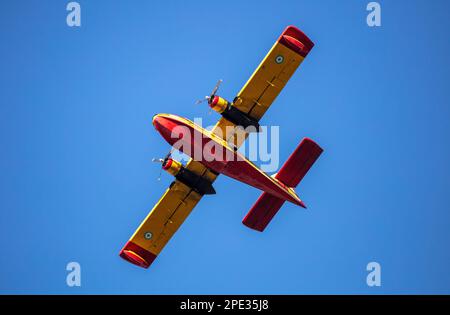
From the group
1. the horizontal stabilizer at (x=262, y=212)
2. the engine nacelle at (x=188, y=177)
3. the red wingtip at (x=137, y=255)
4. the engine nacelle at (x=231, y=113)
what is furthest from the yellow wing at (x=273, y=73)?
the red wingtip at (x=137, y=255)

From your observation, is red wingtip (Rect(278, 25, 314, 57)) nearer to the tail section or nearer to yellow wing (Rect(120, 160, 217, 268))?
the tail section

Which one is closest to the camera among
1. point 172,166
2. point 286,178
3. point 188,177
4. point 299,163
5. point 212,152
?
point 212,152

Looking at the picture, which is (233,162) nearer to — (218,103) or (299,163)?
(218,103)

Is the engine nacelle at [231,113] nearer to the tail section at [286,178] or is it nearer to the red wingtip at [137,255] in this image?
the tail section at [286,178]

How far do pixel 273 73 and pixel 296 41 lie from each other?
188cm

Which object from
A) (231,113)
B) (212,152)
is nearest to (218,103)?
(231,113)

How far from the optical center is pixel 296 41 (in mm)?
33406

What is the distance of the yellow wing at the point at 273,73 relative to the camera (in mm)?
33312

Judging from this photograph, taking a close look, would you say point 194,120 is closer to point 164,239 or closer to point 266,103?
point 266,103

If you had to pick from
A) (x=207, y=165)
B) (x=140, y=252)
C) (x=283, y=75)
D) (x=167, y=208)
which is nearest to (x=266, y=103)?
(x=283, y=75)

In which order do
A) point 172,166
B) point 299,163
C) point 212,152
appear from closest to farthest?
point 212,152, point 299,163, point 172,166

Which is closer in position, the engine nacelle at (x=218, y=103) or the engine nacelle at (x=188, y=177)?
the engine nacelle at (x=218, y=103)

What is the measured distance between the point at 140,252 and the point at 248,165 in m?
8.05

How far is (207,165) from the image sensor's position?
3322 centimetres
